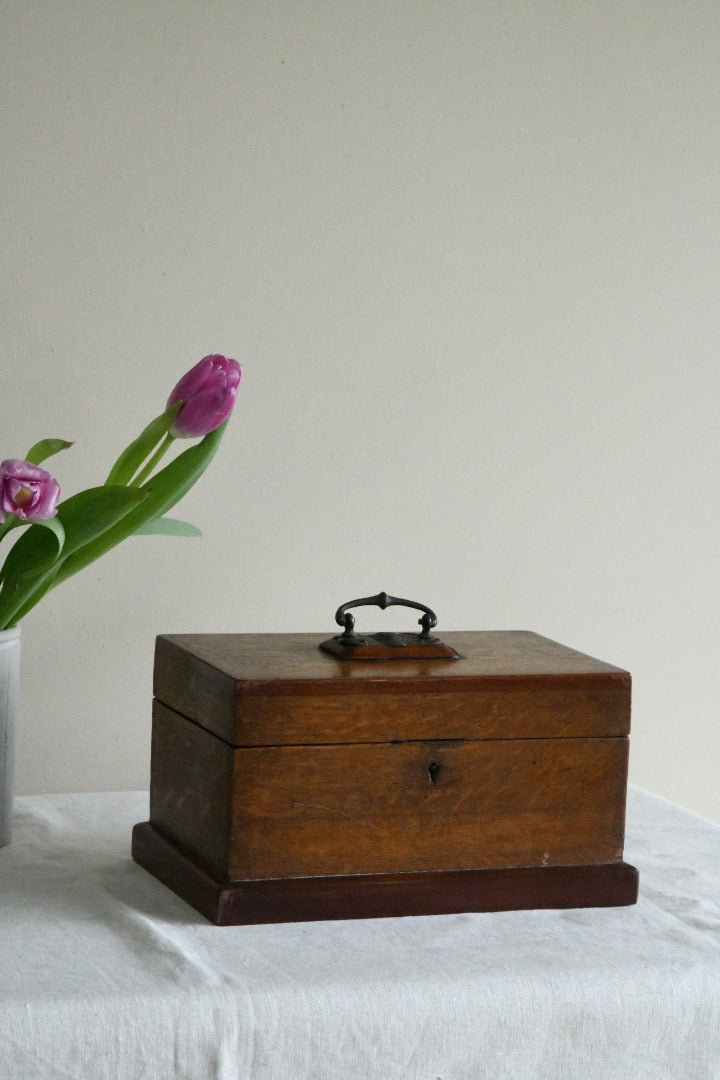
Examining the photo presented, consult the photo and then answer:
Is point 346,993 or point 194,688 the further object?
point 194,688

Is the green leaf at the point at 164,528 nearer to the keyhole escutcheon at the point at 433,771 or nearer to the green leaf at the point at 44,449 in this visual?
the green leaf at the point at 44,449

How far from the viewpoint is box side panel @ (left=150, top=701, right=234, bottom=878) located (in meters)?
0.90

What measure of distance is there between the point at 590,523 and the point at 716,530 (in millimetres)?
172

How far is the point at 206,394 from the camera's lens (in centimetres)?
96

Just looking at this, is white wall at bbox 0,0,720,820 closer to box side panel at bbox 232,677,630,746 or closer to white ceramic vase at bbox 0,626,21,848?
white ceramic vase at bbox 0,626,21,848

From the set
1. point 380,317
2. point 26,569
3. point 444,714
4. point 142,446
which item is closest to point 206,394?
point 142,446

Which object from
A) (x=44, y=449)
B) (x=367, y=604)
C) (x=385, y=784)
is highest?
(x=44, y=449)

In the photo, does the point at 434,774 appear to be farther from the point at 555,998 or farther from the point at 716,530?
the point at 716,530

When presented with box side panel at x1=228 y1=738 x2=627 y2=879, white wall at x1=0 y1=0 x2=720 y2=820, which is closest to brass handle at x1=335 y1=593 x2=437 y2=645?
box side panel at x1=228 y1=738 x2=627 y2=879

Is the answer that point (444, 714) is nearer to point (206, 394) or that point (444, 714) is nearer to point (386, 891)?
point (386, 891)

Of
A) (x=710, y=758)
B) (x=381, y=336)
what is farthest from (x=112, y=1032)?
(x=710, y=758)

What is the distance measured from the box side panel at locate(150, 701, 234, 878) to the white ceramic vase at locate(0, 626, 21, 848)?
4.6 inches

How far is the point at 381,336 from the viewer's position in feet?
4.47

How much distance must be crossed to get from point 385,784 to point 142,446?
1.09 feet
